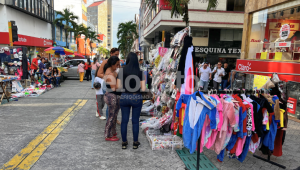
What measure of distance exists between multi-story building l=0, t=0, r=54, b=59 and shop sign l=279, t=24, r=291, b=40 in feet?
66.7

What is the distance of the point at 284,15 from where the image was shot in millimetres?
→ 7793

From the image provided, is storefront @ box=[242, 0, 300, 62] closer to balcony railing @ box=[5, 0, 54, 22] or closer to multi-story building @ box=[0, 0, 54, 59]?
multi-story building @ box=[0, 0, 54, 59]

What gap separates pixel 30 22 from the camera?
24.5 metres

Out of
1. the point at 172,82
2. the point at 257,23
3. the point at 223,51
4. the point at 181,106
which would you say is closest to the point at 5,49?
the point at 172,82

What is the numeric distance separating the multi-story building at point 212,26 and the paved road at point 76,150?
14011 mm

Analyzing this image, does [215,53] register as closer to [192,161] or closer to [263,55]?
[263,55]

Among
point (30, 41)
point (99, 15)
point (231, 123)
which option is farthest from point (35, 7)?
point (99, 15)

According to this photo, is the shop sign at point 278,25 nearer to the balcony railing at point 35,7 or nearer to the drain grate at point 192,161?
the drain grate at point 192,161

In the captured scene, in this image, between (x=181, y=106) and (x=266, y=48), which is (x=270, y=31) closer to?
(x=266, y=48)

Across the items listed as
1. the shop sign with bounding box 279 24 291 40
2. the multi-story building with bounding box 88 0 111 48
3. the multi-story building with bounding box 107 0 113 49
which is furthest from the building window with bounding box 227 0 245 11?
the multi-story building with bounding box 107 0 113 49

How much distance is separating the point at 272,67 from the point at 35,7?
1056 inches

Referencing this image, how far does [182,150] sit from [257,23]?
7.63m

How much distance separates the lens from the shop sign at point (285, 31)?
7584 mm

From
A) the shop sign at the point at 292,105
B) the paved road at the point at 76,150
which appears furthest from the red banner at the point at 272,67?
the paved road at the point at 76,150
